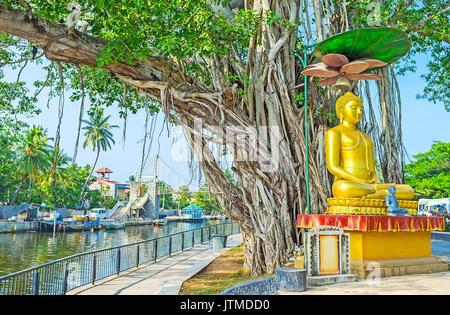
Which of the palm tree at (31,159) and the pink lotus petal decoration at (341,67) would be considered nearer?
the pink lotus petal decoration at (341,67)

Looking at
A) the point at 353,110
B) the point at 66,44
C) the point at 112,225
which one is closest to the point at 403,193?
the point at 353,110

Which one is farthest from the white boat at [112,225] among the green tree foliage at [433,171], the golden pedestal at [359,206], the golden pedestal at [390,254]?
the golden pedestal at [390,254]

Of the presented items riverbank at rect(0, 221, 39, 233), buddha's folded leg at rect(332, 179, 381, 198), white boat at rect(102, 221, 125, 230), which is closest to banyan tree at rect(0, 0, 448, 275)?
buddha's folded leg at rect(332, 179, 381, 198)

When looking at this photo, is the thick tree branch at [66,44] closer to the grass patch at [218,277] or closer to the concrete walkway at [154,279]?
the concrete walkway at [154,279]

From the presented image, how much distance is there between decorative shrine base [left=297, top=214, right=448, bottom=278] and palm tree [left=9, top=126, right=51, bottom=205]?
2827cm

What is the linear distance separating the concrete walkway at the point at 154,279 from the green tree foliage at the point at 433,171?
699 inches

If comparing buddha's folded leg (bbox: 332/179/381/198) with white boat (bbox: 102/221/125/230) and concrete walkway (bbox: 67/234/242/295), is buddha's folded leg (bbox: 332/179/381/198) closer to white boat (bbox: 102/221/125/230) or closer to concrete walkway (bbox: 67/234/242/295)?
concrete walkway (bbox: 67/234/242/295)

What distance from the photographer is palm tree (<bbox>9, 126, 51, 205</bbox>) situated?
2789cm

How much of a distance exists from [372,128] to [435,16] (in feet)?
8.98

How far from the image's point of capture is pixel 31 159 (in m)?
28.4

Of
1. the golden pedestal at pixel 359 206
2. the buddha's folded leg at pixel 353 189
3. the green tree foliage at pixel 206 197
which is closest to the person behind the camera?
the golden pedestal at pixel 359 206

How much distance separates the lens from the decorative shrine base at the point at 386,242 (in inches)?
170

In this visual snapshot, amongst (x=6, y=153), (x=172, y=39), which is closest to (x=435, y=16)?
(x=172, y=39)
